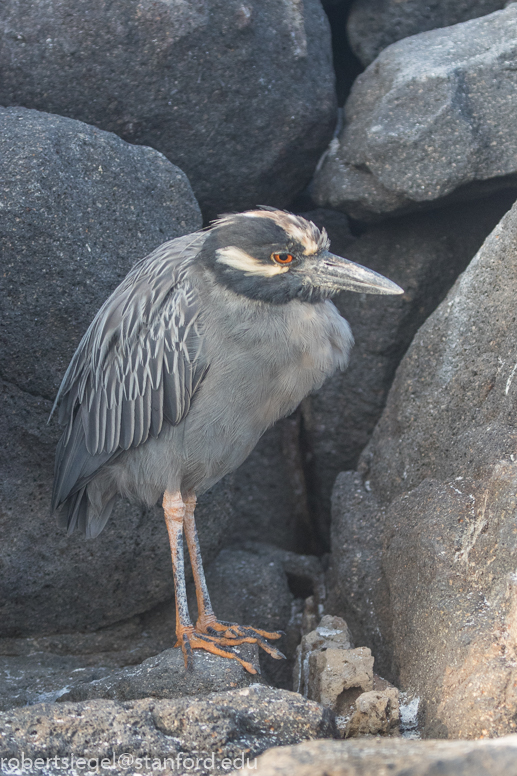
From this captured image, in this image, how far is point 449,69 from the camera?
3.72 m

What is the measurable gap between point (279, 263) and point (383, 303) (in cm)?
164

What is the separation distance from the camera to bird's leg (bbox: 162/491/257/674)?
9.12 ft

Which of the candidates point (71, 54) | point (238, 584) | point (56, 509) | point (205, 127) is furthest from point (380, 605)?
point (71, 54)

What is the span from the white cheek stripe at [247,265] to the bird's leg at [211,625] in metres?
1.13

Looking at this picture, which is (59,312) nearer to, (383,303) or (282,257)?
(282,257)

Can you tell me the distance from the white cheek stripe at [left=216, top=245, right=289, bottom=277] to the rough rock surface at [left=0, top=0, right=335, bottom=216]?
4.64 feet

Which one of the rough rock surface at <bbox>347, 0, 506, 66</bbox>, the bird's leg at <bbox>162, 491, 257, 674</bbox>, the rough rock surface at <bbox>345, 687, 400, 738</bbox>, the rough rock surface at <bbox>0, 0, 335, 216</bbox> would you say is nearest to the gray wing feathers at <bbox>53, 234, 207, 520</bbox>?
the bird's leg at <bbox>162, 491, 257, 674</bbox>

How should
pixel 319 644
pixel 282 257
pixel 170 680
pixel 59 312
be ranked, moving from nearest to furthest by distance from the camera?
pixel 170 680 → pixel 282 257 → pixel 319 644 → pixel 59 312

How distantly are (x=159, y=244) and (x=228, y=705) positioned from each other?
7.21 ft

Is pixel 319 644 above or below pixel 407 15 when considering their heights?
below

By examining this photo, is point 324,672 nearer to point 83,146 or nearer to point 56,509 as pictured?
point 56,509

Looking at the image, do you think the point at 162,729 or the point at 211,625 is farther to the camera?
the point at 211,625

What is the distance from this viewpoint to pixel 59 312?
3285 millimetres

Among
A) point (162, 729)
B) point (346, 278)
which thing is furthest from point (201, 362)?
point (162, 729)
